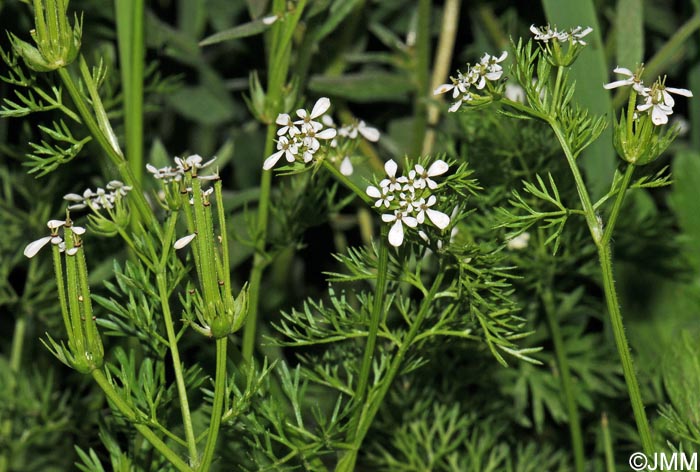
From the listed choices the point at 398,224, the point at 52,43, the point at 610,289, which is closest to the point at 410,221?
the point at 398,224

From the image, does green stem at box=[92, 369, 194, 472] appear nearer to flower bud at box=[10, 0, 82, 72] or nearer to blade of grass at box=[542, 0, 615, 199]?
flower bud at box=[10, 0, 82, 72]

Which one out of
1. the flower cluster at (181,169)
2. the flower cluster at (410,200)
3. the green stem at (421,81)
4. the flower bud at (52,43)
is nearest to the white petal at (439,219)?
the flower cluster at (410,200)

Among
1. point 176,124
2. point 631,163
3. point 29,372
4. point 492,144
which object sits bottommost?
point 29,372

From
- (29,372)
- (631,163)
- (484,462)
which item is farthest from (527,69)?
(29,372)

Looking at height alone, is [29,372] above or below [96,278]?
below

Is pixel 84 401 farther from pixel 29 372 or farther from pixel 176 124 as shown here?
pixel 176 124

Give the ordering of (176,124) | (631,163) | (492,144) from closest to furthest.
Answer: (631,163) → (492,144) → (176,124)
